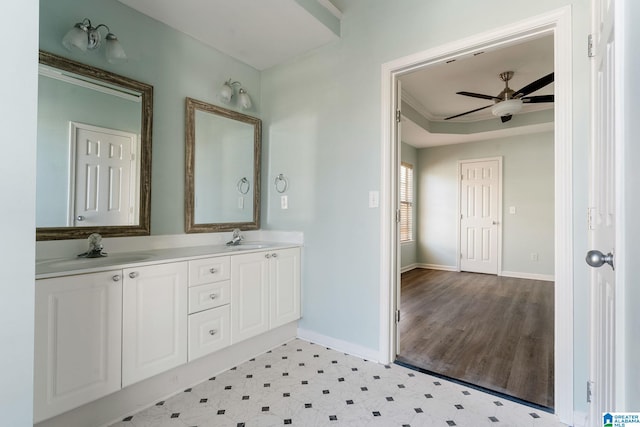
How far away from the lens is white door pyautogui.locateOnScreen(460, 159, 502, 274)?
5473mm

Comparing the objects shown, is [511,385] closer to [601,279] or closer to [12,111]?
[601,279]

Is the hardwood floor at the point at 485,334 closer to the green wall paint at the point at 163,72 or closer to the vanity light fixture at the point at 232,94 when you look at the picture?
the green wall paint at the point at 163,72

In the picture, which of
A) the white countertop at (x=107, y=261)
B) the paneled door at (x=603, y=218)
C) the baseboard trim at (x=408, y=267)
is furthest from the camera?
the baseboard trim at (x=408, y=267)

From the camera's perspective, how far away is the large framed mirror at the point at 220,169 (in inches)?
96.2

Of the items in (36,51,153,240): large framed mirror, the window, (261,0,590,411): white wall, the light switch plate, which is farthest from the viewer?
the window

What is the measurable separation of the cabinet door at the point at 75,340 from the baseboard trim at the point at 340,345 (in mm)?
1469

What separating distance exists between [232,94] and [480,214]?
16.1ft

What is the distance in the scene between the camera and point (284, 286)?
252cm

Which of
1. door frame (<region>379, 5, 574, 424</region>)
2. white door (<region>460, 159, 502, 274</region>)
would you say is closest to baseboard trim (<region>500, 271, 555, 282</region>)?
white door (<region>460, 159, 502, 274</region>)

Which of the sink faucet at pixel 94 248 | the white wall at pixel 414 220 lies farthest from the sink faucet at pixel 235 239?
the white wall at pixel 414 220

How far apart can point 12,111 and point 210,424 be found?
1.61 m

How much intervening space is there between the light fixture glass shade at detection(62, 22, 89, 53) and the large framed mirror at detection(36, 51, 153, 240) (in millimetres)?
99

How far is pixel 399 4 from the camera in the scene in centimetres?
217

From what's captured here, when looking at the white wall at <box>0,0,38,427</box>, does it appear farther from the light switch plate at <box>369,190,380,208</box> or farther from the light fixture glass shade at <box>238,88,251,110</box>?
the light fixture glass shade at <box>238,88,251,110</box>
